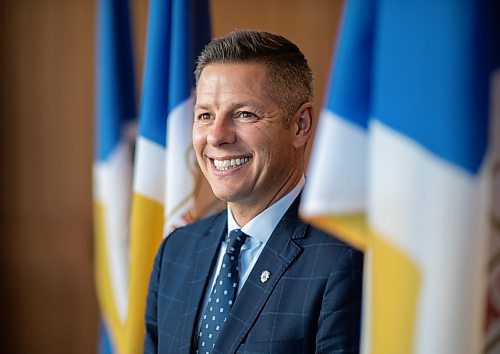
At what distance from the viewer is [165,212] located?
6.53ft

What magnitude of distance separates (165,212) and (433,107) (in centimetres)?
111

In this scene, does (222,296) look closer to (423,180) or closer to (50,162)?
(423,180)

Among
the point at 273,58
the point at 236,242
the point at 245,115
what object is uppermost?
the point at 273,58

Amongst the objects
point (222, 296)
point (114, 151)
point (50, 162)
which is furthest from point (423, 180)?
point (50, 162)

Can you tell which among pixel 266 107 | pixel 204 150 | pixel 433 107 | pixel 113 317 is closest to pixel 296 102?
pixel 266 107

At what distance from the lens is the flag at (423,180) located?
1020 millimetres

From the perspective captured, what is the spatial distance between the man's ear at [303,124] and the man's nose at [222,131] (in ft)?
0.46

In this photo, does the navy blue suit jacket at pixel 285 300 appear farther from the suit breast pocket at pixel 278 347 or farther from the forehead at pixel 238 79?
the forehead at pixel 238 79

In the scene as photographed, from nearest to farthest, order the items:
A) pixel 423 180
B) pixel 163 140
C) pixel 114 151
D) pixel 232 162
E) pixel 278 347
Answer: pixel 423 180
pixel 278 347
pixel 232 162
pixel 163 140
pixel 114 151

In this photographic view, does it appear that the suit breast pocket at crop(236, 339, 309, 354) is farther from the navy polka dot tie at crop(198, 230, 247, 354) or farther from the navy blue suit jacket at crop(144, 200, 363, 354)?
the navy polka dot tie at crop(198, 230, 247, 354)

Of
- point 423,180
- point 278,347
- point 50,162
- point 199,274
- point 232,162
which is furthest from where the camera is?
point 50,162

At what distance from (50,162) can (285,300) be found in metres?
2.43

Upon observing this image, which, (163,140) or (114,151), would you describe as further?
(114,151)

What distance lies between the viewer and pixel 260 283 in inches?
55.0
